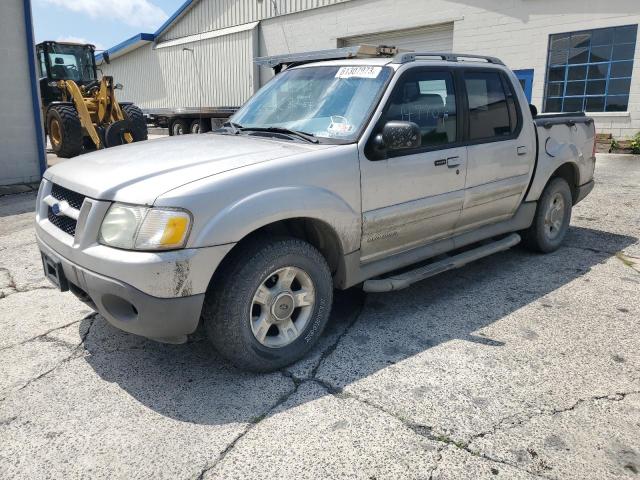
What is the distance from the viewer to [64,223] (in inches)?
123

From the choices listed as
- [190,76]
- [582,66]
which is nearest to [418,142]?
[582,66]

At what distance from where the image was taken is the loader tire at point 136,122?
12.7 meters

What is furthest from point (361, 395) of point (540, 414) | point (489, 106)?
point (489, 106)

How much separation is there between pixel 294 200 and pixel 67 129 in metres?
10.8

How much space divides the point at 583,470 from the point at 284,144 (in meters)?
2.43

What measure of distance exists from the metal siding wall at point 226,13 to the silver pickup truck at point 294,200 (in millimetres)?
14009

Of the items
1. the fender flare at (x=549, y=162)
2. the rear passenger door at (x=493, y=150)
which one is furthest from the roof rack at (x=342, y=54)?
the fender flare at (x=549, y=162)

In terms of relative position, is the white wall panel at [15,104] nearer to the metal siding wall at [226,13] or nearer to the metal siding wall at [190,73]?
the metal siding wall at [226,13]

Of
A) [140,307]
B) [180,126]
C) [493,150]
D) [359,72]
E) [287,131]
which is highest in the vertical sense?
[359,72]

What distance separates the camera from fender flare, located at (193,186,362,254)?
2697 millimetres

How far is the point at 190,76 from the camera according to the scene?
77.8 ft

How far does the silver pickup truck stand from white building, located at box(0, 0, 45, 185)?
7.02 metres

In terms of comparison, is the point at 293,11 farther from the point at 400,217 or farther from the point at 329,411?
the point at 329,411

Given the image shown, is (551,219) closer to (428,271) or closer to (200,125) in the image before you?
(428,271)
